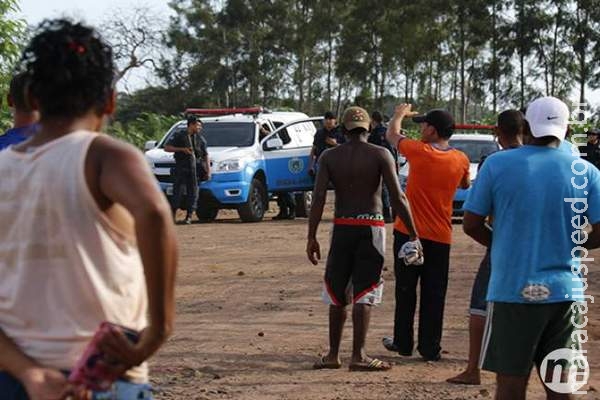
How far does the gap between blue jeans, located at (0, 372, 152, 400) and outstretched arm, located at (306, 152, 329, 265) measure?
5529mm

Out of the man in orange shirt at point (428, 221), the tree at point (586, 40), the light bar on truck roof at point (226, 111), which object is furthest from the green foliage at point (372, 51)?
the man in orange shirt at point (428, 221)

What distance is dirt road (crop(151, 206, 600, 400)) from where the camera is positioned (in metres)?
8.16

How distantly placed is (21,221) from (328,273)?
5.64 metres

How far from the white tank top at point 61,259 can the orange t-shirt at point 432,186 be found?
5.81 meters

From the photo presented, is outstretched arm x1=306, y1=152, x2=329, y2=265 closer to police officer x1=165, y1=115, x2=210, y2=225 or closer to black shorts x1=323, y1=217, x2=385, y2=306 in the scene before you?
black shorts x1=323, y1=217, x2=385, y2=306

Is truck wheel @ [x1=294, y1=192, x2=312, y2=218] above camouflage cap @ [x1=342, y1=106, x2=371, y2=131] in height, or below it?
below

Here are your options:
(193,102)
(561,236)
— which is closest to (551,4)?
(193,102)

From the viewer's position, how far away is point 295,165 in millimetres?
23500

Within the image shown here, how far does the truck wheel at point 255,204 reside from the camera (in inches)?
896

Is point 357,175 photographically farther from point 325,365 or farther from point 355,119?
point 325,365

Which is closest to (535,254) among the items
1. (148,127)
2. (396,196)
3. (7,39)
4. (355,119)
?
(396,196)

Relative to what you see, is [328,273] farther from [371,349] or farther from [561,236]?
[561,236]

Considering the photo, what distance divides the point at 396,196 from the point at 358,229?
1.12ft

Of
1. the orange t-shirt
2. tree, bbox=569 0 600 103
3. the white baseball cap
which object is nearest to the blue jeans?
the white baseball cap
